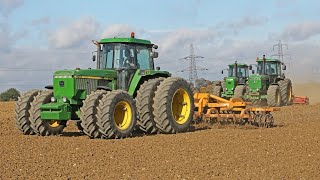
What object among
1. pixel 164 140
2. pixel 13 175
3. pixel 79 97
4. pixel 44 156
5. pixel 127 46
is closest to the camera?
pixel 13 175

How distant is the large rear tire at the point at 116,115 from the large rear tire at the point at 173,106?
0.76 meters

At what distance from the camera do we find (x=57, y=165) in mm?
7609

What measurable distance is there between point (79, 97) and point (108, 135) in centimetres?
143

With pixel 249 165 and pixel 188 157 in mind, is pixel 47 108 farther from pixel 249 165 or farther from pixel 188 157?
pixel 249 165

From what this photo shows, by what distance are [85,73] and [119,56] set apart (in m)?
1.22

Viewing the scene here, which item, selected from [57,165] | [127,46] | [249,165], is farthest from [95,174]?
[127,46]

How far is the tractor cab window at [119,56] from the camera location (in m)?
12.5

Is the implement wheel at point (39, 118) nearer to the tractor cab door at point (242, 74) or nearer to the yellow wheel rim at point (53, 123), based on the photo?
the yellow wheel rim at point (53, 123)

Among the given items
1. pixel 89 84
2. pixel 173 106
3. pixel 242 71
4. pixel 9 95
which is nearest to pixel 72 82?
pixel 89 84

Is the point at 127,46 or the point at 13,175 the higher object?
the point at 127,46

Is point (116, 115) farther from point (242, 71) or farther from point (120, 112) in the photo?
point (242, 71)

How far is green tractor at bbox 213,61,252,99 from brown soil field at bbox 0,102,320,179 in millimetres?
15253

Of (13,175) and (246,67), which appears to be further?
(246,67)

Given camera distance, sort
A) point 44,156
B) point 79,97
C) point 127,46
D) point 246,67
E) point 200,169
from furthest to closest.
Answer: point 246,67
point 127,46
point 79,97
point 44,156
point 200,169
